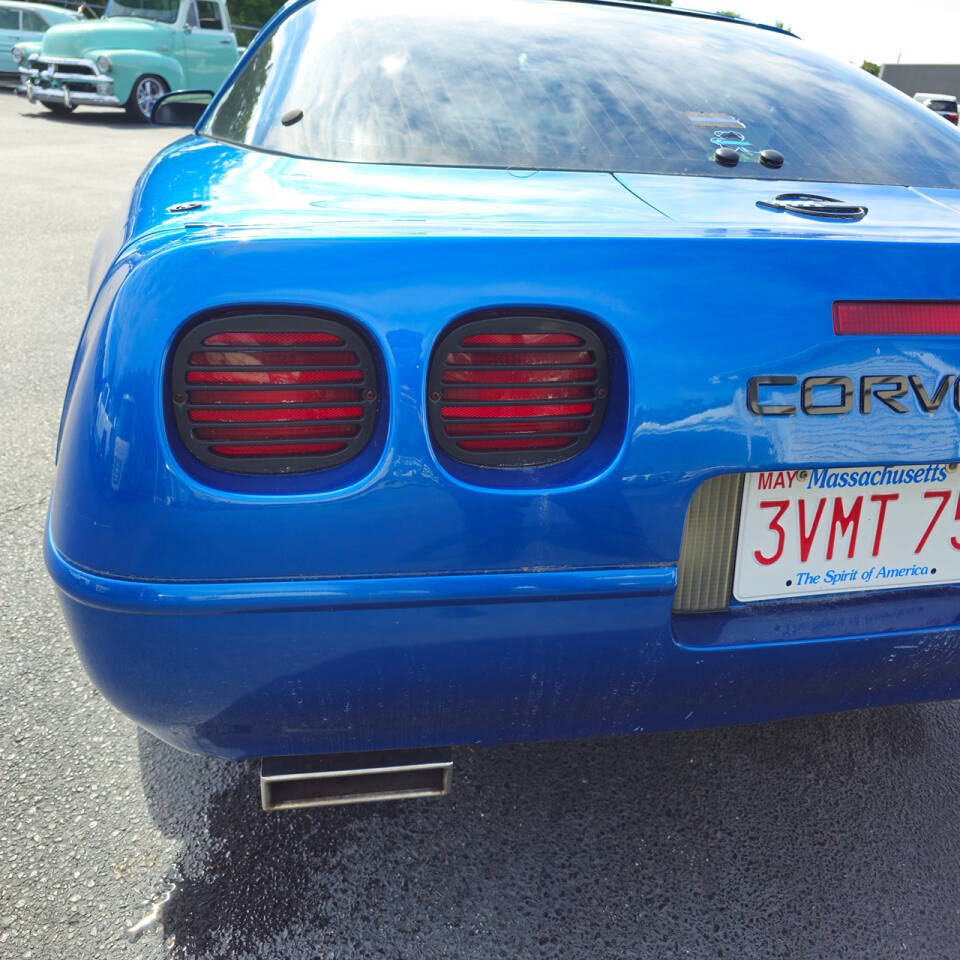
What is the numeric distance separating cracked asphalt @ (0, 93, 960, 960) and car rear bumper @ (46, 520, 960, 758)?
16.3 inches

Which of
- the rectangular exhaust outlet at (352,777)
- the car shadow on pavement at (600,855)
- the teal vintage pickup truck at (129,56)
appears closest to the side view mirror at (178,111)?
the car shadow on pavement at (600,855)

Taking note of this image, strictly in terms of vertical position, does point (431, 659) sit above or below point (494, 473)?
below

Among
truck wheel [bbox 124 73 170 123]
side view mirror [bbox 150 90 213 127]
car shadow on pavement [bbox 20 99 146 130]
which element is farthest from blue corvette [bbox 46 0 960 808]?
car shadow on pavement [bbox 20 99 146 130]

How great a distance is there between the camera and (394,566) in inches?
50.6

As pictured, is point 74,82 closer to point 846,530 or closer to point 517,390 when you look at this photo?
point 517,390

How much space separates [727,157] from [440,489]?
1.08 metres

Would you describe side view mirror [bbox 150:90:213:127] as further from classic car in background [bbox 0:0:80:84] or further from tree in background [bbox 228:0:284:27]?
tree in background [bbox 228:0:284:27]

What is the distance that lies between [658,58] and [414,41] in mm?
594

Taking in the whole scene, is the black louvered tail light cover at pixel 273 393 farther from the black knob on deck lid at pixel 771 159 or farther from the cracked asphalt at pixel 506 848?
the black knob on deck lid at pixel 771 159

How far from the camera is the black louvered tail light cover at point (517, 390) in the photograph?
4.26ft

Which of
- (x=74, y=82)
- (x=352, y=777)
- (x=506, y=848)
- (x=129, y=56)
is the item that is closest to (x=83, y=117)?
(x=74, y=82)

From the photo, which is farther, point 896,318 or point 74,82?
point 74,82

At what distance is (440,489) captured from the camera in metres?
1.28

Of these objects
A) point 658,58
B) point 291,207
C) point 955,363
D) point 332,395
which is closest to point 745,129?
point 658,58
